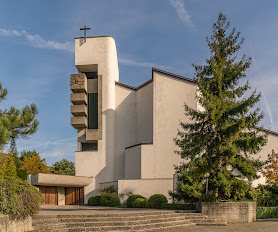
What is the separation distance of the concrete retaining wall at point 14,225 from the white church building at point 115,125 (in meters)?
19.8

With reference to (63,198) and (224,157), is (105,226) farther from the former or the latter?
(63,198)

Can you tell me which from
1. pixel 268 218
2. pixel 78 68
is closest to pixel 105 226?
pixel 268 218

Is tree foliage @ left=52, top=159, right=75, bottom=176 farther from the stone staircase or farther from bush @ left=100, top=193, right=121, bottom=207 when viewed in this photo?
the stone staircase

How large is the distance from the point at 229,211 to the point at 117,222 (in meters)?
6.52

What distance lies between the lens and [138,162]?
33.9m

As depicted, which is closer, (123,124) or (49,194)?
(49,194)

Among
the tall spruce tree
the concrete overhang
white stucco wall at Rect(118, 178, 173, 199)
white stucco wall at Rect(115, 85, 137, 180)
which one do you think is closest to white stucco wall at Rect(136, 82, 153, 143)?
white stucco wall at Rect(115, 85, 137, 180)

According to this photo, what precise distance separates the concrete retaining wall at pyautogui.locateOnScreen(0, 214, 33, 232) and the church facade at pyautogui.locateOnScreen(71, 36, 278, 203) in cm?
2146

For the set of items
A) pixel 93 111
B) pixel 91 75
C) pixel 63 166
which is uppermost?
pixel 91 75

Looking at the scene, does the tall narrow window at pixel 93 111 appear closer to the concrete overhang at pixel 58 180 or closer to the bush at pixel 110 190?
the concrete overhang at pixel 58 180

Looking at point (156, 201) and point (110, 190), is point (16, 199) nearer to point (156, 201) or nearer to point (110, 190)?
point (156, 201)

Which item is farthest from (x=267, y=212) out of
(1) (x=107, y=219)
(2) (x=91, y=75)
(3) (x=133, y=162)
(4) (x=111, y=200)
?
(2) (x=91, y=75)

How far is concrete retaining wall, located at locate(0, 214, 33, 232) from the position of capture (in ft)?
34.0

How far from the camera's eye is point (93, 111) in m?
41.3
